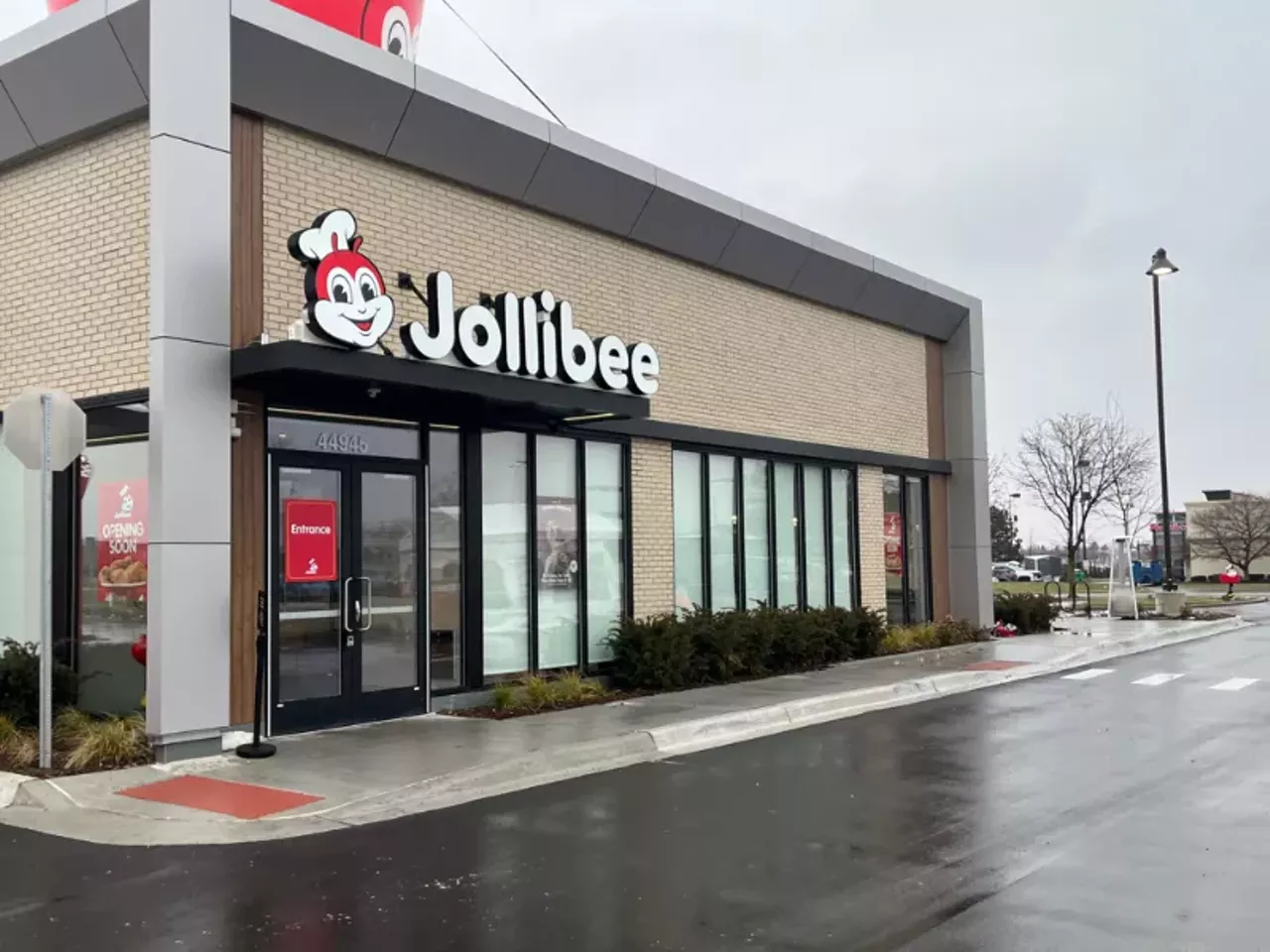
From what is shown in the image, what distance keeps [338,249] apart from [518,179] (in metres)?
4.10

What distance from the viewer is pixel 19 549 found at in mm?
12734

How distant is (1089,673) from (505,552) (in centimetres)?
975

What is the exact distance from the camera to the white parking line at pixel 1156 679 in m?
16.7

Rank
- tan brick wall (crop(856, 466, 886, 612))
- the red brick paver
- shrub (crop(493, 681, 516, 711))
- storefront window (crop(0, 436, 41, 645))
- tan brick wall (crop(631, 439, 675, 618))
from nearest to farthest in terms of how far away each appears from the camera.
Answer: the red brick paver
storefront window (crop(0, 436, 41, 645))
shrub (crop(493, 681, 516, 711))
tan brick wall (crop(631, 439, 675, 618))
tan brick wall (crop(856, 466, 886, 612))

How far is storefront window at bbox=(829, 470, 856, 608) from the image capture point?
68.6 feet

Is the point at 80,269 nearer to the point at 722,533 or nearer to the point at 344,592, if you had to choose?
the point at 344,592

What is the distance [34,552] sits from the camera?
493 inches

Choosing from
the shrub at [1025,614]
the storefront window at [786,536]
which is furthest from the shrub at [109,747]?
the shrub at [1025,614]

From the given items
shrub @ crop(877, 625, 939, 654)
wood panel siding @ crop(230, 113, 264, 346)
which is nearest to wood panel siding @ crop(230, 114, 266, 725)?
wood panel siding @ crop(230, 113, 264, 346)

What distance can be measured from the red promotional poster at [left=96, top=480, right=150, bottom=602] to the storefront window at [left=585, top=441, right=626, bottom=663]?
230 inches

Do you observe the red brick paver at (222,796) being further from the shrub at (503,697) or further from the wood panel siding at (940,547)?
the wood panel siding at (940,547)

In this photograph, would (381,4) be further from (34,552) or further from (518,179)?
(34,552)

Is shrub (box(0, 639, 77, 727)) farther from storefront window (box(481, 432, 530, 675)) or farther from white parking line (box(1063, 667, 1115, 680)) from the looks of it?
white parking line (box(1063, 667, 1115, 680))

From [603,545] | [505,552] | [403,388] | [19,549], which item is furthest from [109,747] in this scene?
[603,545]
